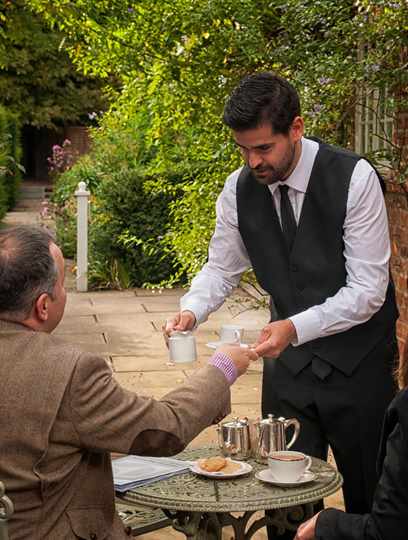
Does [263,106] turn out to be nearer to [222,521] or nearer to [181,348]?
[181,348]

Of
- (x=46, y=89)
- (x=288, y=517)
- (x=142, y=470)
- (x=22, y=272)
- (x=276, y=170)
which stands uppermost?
(x=46, y=89)

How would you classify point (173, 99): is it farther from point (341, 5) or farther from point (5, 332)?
point (5, 332)

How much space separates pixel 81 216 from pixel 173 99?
206 inches

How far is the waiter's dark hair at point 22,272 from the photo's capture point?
9.84ft

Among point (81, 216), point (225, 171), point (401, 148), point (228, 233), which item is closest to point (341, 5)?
point (401, 148)

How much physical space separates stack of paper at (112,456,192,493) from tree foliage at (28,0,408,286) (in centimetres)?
428

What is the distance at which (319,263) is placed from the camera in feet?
12.7

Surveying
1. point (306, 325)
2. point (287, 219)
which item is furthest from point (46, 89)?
point (306, 325)

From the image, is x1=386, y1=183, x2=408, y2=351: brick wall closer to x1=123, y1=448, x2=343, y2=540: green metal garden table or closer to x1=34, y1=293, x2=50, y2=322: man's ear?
x1=123, y1=448, x2=343, y2=540: green metal garden table

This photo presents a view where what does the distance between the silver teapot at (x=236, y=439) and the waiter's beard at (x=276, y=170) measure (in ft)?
2.71

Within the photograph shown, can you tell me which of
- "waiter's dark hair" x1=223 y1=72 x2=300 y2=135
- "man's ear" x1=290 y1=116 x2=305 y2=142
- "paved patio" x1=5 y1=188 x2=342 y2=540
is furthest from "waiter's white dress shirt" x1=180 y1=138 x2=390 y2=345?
"paved patio" x1=5 y1=188 x2=342 y2=540

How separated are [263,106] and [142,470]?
4.17ft

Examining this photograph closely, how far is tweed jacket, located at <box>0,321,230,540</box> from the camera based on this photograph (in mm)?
2957

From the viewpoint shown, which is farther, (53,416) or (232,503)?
(232,503)
